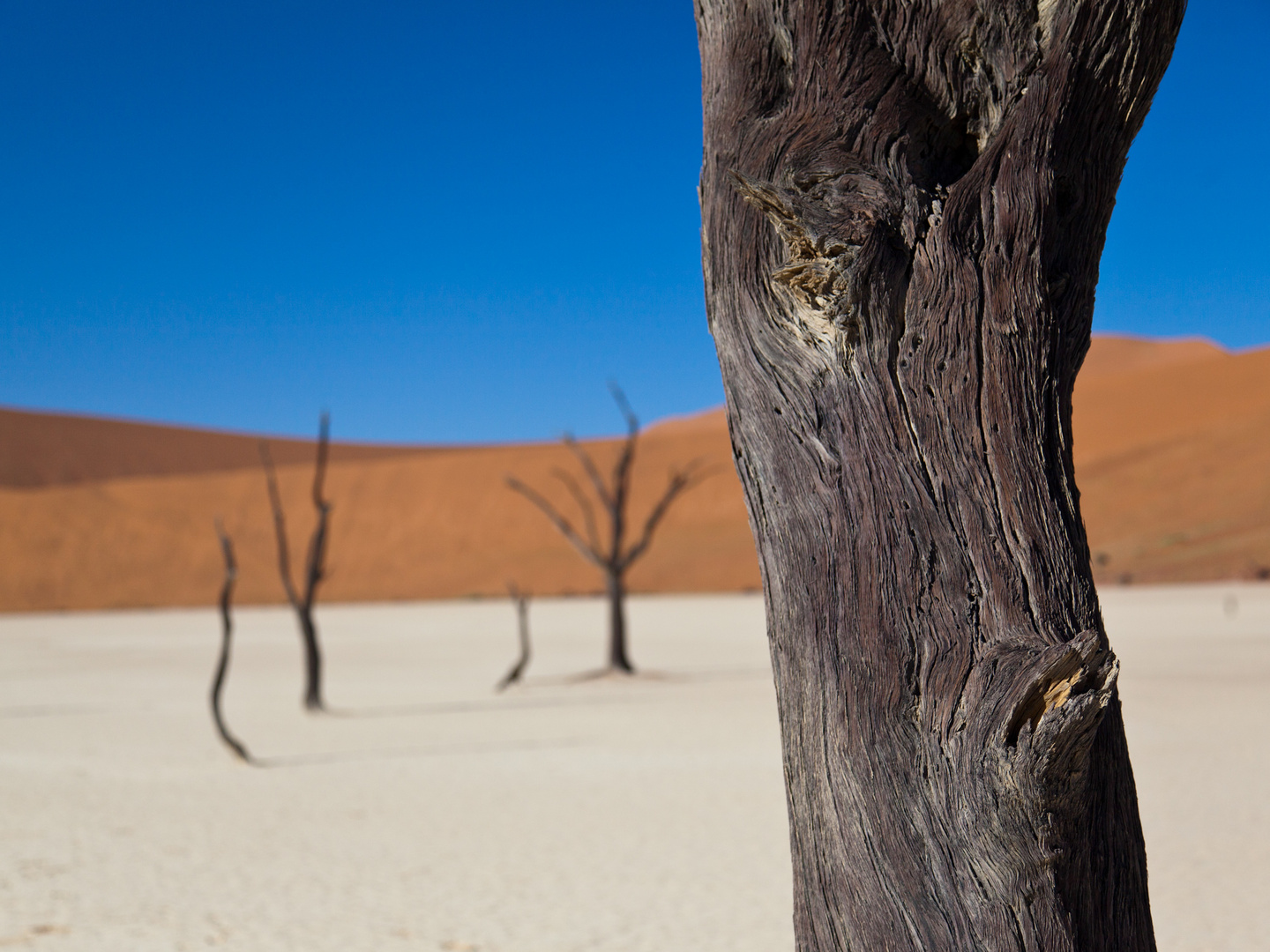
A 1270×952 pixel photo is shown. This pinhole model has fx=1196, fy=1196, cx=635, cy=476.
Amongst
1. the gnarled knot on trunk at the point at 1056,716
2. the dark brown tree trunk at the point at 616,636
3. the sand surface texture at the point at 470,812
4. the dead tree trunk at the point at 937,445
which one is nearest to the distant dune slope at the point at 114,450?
the sand surface texture at the point at 470,812

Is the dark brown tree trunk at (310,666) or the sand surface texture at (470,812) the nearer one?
the sand surface texture at (470,812)

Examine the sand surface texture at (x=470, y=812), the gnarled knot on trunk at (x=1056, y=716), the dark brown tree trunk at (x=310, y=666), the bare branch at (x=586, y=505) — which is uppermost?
the bare branch at (x=586, y=505)

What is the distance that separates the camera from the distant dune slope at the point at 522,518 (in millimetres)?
40656

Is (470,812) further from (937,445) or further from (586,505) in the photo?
(586,505)

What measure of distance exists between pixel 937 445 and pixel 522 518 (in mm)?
55550

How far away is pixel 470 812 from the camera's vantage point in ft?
25.9

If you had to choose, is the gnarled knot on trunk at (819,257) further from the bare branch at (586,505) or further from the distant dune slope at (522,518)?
the distant dune slope at (522,518)

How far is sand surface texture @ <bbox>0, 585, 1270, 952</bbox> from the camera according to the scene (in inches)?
209

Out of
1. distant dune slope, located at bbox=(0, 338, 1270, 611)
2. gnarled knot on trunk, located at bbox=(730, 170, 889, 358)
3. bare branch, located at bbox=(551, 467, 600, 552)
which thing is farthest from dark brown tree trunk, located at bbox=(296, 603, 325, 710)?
distant dune slope, located at bbox=(0, 338, 1270, 611)

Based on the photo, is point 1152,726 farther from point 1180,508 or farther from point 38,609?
→ point 38,609

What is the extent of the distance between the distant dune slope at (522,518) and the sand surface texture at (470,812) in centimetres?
2519

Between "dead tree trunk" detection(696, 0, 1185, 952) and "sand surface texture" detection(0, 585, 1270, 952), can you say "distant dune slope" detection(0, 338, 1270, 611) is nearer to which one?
"sand surface texture" detection(0, 585, 1270, 952)

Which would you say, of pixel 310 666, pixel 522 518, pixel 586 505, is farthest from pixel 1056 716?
pixel 522 518

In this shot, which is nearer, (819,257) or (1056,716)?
(1056,716)
